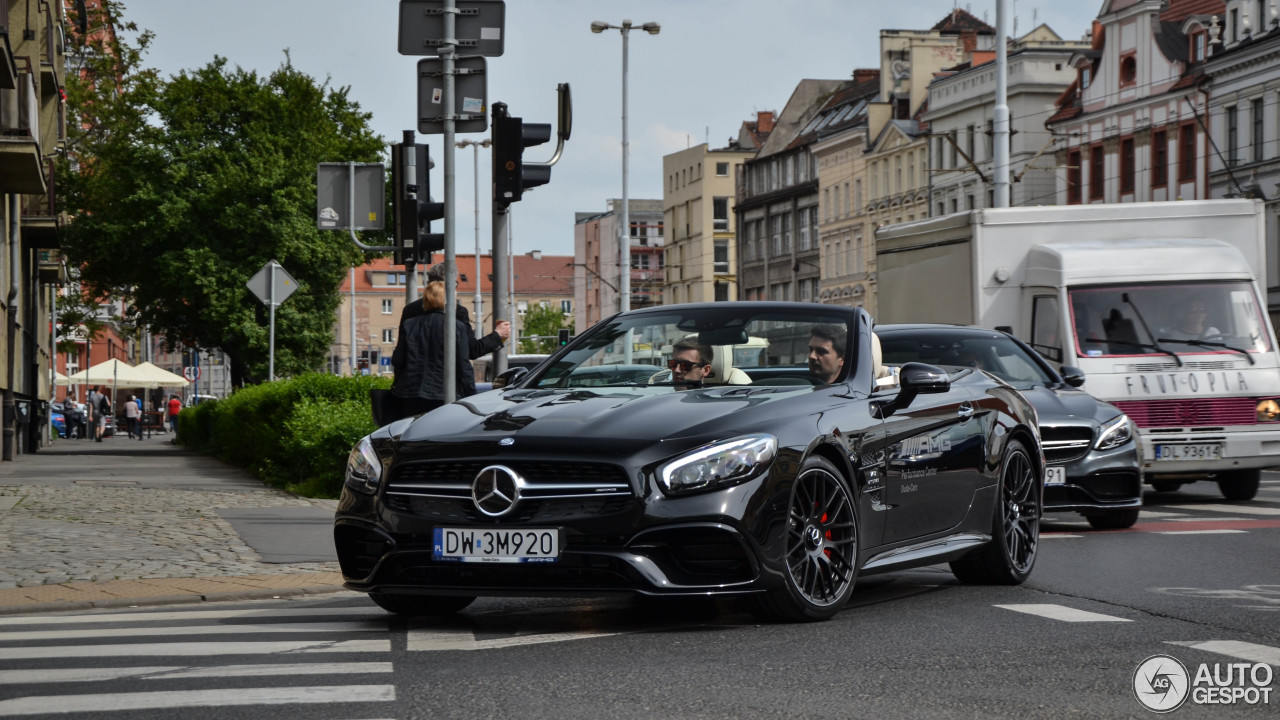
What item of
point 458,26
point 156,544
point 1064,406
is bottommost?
point 156,544

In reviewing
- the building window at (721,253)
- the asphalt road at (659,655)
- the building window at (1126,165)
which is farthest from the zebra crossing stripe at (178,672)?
the building window at (721,253)

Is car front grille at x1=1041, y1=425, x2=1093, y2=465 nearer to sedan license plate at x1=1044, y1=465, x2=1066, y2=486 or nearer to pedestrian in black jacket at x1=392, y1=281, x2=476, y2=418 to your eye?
sedan license plate at x1=1044, y1=465, x2=1066, y2=486

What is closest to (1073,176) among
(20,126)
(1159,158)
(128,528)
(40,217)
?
(1159,158)

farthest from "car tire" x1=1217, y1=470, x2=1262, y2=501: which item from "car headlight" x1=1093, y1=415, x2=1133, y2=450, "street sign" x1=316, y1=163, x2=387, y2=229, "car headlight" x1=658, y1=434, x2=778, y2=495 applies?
"car headlight" x1=658, y1=434, x2=778, y2=495

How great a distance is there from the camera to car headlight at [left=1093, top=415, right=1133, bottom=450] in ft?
46.8

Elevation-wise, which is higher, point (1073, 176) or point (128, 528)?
point (1073, 176)

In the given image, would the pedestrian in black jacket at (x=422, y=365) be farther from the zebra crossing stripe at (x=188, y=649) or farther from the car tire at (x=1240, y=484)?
the car tire at (x=1240, y=484)

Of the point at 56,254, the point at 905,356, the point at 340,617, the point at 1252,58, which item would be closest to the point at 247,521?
the point at 905,356

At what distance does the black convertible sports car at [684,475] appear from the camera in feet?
24.8

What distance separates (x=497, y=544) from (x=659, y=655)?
834 mm

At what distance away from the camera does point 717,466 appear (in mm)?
7594

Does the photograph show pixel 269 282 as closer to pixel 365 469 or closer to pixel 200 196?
pixel 365 469

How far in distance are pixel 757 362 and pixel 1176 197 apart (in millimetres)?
53458

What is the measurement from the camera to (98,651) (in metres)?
7.68
